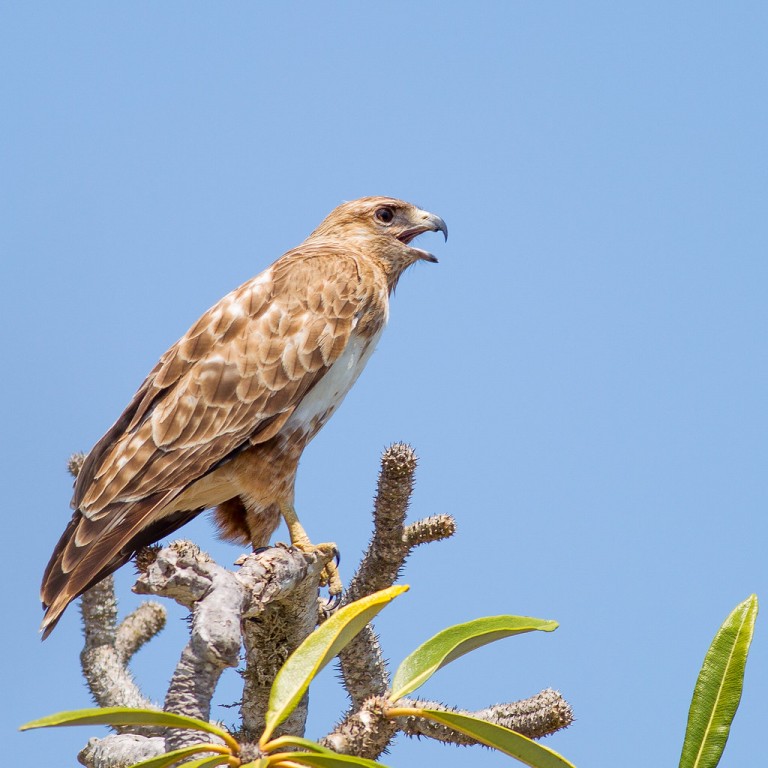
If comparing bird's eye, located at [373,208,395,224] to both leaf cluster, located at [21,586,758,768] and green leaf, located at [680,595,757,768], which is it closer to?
leaf cluster, located at [21,586,758,768]

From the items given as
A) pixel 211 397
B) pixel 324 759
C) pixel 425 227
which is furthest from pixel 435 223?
pixel 324 759

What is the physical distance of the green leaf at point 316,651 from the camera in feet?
8.09

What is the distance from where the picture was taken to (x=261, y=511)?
5594mm

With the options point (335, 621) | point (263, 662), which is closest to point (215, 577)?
point (335, 621)

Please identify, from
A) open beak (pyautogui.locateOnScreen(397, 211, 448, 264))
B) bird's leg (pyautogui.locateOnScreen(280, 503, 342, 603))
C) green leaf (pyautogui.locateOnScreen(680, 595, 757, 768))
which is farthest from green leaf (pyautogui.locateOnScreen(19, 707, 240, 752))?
open beak (pyautogui.locateOnScreen(397, 211, 448, 264))

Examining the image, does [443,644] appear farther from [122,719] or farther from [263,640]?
[263,640]

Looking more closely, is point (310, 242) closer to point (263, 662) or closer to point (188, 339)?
point (188, 339)

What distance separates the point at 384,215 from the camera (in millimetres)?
7121

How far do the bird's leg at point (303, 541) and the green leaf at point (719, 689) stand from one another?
2712mm

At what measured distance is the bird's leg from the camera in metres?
5.35

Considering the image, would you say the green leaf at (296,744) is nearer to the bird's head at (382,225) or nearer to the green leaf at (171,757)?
the green leaf at (171,757)

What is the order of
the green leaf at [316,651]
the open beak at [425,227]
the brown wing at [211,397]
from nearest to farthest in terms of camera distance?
the green leaf at [316,651]
the brown wing at [211,397]
the open beak at [425,227]

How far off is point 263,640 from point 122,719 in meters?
2.02

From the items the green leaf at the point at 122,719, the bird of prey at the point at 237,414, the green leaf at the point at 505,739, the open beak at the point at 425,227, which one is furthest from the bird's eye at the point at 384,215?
the green leaf at the point at 122,719
